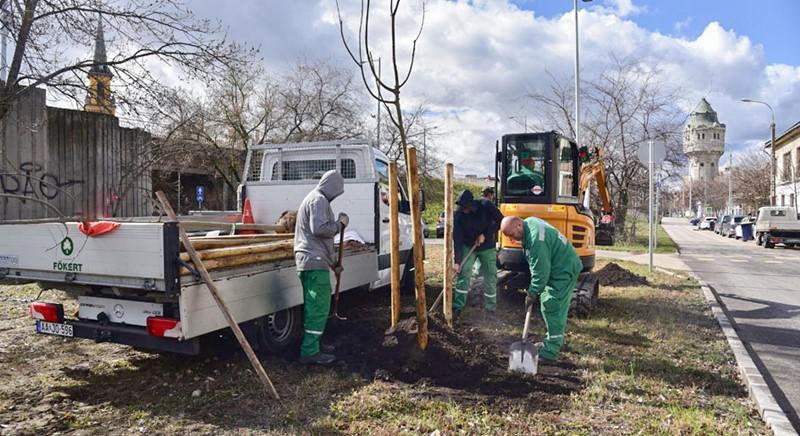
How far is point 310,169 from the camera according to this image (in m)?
7.42

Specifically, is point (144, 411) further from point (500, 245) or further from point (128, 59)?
point (128, 59)

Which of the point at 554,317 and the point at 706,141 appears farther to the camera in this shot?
the point at 706,141

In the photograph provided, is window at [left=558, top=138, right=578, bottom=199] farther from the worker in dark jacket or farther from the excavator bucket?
the excavator bucket

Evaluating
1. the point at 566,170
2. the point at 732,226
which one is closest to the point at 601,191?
the point at 566,170

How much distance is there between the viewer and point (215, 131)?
19938mm

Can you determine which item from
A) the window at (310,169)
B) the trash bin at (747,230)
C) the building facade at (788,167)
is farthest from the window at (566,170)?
the building facade at (788,167)

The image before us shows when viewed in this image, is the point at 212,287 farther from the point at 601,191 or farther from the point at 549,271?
the point at 601,191

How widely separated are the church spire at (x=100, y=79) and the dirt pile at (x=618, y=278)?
931 centimetres

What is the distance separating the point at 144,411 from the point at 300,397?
115cm

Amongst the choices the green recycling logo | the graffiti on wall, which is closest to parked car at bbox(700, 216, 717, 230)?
the graffiti on wall

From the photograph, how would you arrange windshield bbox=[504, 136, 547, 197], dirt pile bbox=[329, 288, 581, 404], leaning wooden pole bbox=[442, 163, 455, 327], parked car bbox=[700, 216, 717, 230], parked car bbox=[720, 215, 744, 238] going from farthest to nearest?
parked car bbox=[700, 216, 717, 230] < parked car bbox=[720, 215, 744, 238] < windshield bbox=[504, 136, 547, 197] < leaning wooden pole bbox=[442, 163, 455, 327] < dirt pile bbox=[329, 288, 581, 404]

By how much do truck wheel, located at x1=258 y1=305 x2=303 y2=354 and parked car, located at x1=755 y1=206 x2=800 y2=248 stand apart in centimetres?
2391

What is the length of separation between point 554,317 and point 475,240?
2.26 metres

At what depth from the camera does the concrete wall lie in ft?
36.6
